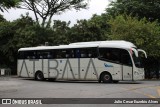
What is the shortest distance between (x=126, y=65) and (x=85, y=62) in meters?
3.60

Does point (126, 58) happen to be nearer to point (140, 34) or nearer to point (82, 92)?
point (82, 92)

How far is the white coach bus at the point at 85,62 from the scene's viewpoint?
102ft

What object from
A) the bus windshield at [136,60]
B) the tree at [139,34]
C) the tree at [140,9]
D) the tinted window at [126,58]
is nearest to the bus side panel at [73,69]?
the tinted window at [126,58]

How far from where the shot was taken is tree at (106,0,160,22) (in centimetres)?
5595

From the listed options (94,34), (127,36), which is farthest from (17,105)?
(94,34)

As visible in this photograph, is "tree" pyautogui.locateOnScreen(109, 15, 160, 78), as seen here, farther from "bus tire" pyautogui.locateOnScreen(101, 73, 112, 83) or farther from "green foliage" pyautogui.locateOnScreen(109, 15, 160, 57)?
"bus tire" pyautogui.locateOnScreen(101, 73, 112, 83)

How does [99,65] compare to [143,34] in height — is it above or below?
below

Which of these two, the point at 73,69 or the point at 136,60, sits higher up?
the point at 136,60

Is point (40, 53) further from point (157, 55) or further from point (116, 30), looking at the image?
point (157, 55)

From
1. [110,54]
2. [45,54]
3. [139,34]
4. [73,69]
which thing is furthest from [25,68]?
[139,34]

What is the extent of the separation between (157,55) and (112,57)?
43.0ft

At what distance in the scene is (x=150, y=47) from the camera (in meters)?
42.9

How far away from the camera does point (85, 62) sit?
1296 inches

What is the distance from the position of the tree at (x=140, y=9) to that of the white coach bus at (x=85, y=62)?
A: 2186 cm
